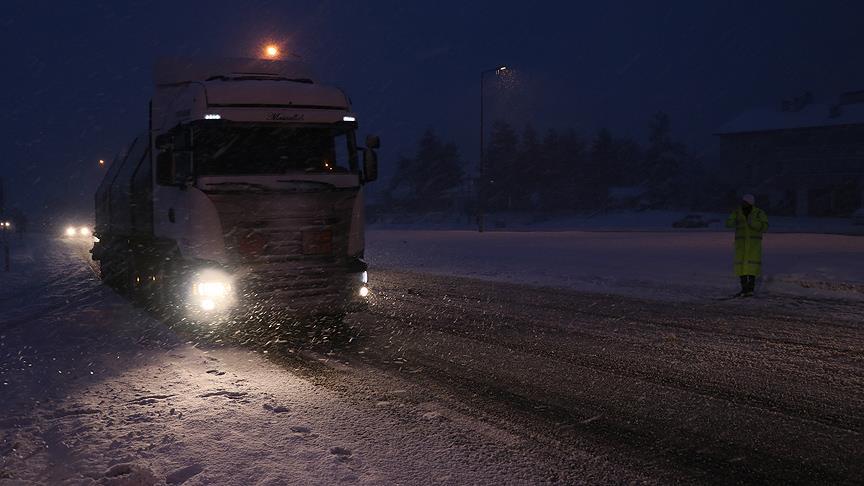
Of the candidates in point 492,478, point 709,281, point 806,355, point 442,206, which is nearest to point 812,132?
point 442,206

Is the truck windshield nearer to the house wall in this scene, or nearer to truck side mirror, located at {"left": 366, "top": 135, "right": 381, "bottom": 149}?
truck side mirror, located at {"left": 366, "top": 135, "right": 381, "bottom": 149}

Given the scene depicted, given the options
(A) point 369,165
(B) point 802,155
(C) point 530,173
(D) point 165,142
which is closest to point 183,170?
(D) point 165,142

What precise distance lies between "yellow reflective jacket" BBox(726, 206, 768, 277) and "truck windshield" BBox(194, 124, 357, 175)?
7229 mm

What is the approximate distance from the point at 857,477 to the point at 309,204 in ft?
21.0

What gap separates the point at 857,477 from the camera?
12.9ft

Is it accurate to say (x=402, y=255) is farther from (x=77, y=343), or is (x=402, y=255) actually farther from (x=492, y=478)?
(x=492, y=478)

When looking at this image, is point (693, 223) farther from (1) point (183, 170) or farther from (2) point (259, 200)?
(1) point (183, 170)

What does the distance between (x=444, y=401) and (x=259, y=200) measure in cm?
393

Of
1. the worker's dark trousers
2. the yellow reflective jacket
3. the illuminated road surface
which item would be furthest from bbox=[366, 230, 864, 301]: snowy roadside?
the illuminated road surface

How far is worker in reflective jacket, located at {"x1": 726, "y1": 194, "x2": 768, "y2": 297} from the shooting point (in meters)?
11.9

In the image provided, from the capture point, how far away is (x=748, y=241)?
11.9m

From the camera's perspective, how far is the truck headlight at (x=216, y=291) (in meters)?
8.11

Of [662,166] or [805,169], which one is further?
[662,166]

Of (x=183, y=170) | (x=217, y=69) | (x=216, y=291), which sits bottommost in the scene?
(x=216, y=291)
